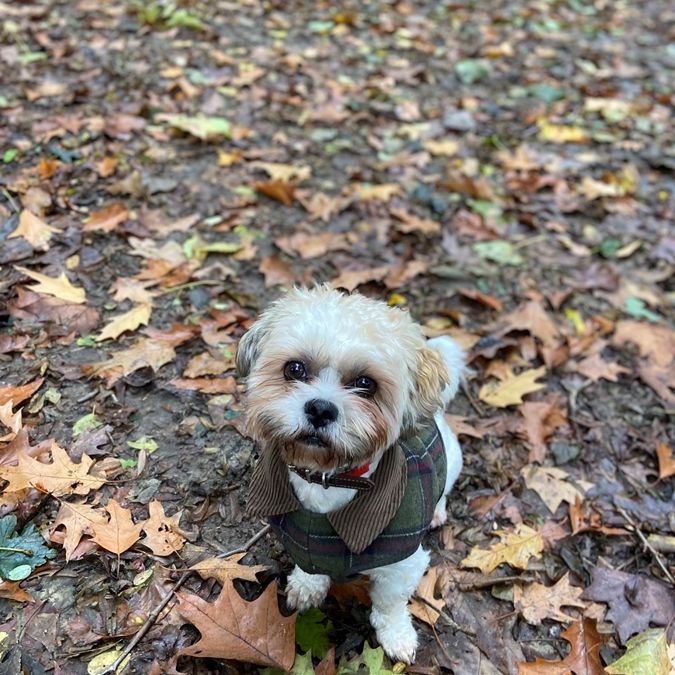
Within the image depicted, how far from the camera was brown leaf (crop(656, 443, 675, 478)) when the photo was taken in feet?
Answer: 13.6

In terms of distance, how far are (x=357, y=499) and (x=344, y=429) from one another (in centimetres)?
40

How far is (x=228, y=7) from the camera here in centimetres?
901

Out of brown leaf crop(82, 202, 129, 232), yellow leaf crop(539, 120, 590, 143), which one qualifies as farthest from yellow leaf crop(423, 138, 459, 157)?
brown leaf crop(82, 202, 129, 232)

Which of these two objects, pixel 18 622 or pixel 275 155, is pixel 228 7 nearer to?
pixel 275 155

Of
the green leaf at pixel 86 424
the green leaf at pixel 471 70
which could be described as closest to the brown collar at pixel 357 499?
the green leaf at pixel 86 424

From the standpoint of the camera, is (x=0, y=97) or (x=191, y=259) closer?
(x=191, y=259)

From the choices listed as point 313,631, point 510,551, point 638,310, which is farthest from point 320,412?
point 638,310

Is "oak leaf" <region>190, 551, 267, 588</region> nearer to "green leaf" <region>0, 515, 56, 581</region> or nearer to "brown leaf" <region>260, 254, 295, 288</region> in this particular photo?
"green leaf" <region>0, 515, 56, 581</region>

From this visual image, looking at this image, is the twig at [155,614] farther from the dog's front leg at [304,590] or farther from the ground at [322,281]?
the dog's front leg at [304,590]

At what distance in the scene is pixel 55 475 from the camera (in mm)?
3324

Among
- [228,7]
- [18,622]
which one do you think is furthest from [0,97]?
[18,622]

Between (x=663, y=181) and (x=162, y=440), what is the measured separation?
6.16 m

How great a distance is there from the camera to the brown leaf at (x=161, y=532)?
3.23 meters

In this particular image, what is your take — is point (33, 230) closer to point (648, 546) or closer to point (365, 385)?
point (365, 385)
